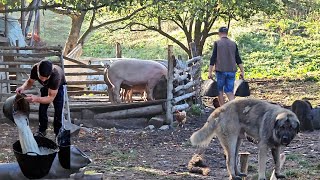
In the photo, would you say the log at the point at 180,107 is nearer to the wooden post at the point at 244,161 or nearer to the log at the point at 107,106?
the log at the point at 107,106

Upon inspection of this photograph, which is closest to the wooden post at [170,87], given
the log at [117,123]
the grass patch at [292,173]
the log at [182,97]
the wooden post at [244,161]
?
the log at [182,97]

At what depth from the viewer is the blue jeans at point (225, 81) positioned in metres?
13.2

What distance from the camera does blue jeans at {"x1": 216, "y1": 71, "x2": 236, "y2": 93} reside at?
13.2 meters

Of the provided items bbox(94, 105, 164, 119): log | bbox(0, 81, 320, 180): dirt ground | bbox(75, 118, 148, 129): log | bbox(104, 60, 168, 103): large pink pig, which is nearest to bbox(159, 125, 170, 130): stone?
bbox(0, 81, 320, 180): dirt ground

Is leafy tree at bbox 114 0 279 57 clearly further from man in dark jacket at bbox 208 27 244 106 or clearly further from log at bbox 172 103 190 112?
man in dark jacket at bbox 208 27 244 106

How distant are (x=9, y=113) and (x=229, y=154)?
299 cm

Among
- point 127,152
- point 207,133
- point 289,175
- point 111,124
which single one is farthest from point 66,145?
point 111,124

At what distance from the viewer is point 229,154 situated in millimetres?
8141

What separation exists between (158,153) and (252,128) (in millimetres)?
2990

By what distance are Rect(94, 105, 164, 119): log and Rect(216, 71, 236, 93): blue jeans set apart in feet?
5.16

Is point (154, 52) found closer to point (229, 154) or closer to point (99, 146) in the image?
point (99, 146)

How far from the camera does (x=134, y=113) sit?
14.0m

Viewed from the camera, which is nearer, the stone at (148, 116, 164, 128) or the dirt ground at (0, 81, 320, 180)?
the dirt ground at (0, 81, 320, 180)

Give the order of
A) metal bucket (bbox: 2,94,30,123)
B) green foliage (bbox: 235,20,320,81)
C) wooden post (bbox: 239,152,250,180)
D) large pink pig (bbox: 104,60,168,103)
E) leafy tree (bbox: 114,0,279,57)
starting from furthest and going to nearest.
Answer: green foliage (bbox: 235,20,320,81), leafy tree (bbox: 114,0,279,57), large pink pig (bbox: 104,60,168,103), wooden post (bbox: 239,152,250,180), metal bucket (bbox: 2,94,30,123)
